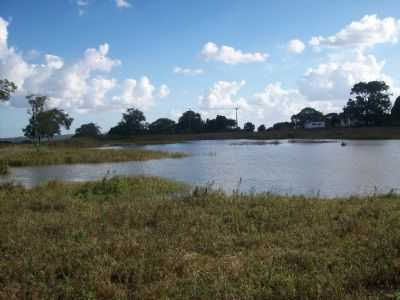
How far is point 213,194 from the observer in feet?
46.6

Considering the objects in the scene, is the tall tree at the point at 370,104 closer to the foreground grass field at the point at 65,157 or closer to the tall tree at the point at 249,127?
the tall tree at the point at 249,127

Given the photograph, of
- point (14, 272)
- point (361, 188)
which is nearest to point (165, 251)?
point (14, 272)

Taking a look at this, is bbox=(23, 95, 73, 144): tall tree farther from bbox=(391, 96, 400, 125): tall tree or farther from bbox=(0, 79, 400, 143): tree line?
bbox=(391, 96, 400, 125): tall tree

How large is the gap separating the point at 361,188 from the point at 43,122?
80.5 meters

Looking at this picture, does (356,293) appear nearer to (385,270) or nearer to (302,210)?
(385,270)

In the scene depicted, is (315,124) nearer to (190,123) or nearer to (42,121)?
(190,123)

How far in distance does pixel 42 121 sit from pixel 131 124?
50477 mm

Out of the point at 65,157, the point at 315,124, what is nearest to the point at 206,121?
the point at 315,124

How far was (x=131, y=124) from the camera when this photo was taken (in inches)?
5384

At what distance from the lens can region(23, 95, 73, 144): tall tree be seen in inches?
3319

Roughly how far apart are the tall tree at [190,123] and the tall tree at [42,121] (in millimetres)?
57985

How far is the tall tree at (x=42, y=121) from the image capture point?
84312 mm

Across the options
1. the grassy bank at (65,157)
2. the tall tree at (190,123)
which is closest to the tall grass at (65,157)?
the grassy bank at (65,157)

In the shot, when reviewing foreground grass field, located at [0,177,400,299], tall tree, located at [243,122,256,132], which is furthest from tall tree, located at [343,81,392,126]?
foreground grass field, located at [0,177,400,299]
